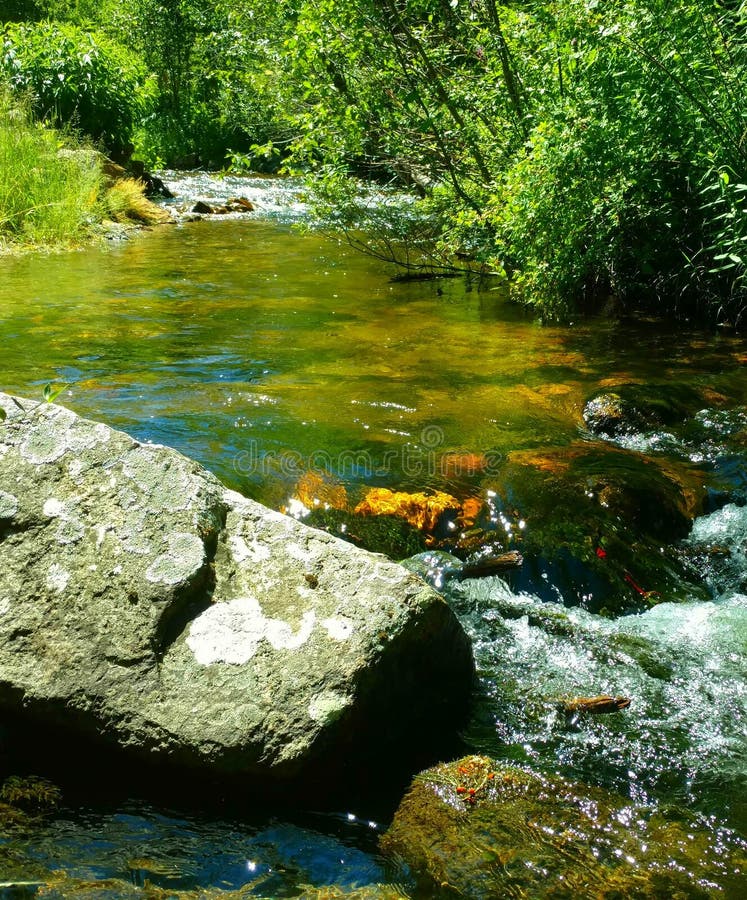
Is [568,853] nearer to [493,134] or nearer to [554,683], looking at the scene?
[554,683]

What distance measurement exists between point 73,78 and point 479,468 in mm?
13966

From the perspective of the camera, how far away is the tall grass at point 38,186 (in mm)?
11414

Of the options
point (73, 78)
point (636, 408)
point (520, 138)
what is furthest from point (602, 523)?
point (73, 78)

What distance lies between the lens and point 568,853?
94.6 inches

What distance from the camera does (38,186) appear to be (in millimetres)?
11852

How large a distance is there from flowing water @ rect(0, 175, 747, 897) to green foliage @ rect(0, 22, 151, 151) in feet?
22.5

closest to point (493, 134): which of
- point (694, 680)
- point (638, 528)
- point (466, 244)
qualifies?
point (466, 244)

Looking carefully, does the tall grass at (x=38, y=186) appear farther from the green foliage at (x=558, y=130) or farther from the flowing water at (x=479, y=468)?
the green foliage at (x=558, y=130)

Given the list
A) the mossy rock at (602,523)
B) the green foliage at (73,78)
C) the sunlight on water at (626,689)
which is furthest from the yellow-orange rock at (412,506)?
the green foliage at (73,78)

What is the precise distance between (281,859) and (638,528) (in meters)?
2.75

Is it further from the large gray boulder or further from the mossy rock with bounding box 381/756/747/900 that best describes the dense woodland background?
the mossy rock with bounding box 381/756/747/900

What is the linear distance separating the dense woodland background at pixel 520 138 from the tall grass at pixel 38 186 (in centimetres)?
3

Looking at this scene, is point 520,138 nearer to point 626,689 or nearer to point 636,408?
point 636,408

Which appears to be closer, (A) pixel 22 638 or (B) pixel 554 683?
(A) pixel 22 638
